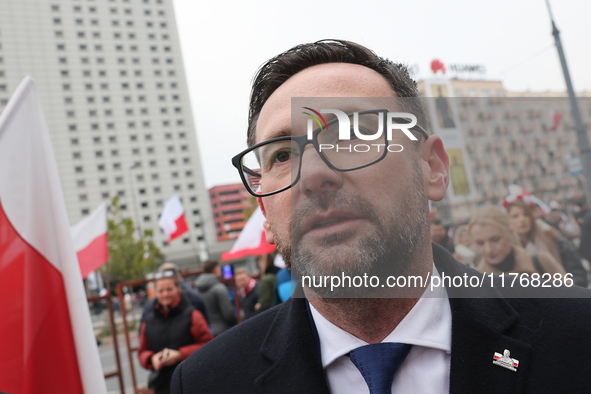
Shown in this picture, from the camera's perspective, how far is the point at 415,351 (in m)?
1.16

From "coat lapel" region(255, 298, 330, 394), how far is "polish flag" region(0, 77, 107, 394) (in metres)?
0.99

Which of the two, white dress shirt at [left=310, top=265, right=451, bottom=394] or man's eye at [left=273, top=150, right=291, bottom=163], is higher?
man's eye at [left=273, top=150, right=291, bottom=163]

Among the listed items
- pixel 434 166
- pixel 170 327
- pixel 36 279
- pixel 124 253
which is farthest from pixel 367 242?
pixel 124 253

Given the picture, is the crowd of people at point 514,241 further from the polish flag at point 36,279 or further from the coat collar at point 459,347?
the polish flag at point 36,279

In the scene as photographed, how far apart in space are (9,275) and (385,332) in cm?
164

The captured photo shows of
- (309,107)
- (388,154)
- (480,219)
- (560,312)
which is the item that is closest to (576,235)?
(560,312)

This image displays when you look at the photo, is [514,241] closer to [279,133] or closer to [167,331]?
[279,133]

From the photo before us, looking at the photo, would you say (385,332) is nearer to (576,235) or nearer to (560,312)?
(560,312)

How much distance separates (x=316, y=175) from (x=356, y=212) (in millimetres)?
125

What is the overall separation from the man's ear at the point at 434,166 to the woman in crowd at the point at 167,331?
3.81 m

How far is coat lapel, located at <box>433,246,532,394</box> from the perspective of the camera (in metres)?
1.06

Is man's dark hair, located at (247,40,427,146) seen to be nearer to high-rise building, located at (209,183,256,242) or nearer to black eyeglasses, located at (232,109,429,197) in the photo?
black eyeglasses, located at (232,109,429,197)

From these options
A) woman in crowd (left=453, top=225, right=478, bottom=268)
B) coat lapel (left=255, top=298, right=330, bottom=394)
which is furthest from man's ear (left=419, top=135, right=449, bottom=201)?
coat lapel (left=255, top=298, right=330, bottom=394)

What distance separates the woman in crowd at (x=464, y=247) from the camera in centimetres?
100
